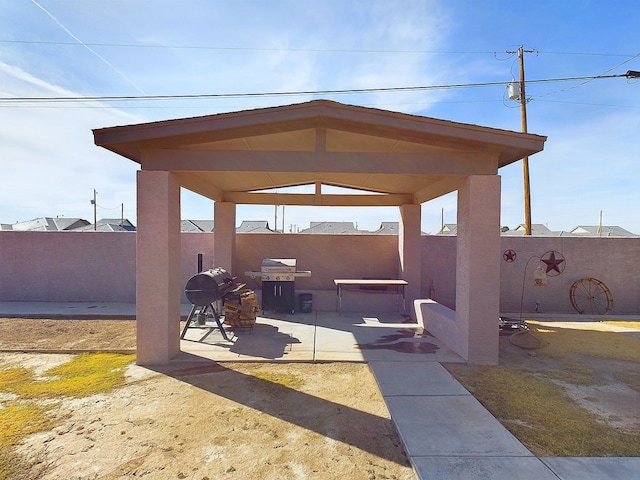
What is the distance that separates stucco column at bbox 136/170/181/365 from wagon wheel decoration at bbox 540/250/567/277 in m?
9.68

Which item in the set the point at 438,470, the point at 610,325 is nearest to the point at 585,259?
the point at 610,325

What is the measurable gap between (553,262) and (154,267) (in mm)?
10034

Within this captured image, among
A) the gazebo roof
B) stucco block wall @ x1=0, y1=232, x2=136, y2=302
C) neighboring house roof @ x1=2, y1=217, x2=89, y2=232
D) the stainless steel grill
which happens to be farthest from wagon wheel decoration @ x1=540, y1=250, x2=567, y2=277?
neighboring house roof @ x1=2, y1=217, x2=89, y2=232

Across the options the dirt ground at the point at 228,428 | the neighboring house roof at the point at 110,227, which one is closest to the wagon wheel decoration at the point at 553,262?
the dirt ground at the point at 228,428

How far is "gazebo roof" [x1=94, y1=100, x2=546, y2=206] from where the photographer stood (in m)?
4.92

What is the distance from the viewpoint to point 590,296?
961 cm

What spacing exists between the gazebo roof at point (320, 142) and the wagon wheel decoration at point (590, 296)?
20.9 ft

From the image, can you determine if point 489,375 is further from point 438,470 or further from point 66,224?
point 66,224

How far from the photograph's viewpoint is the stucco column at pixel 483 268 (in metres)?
5.29

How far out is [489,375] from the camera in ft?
16.1

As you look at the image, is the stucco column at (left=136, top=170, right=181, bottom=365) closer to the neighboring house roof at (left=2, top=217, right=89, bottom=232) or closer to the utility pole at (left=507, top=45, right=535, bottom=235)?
the utility pole at (left=507, top=45, right=535, bottom=235)

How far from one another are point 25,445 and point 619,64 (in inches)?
643

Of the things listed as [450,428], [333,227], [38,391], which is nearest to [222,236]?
[38,391]

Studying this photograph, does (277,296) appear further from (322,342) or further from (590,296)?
(590,296)
